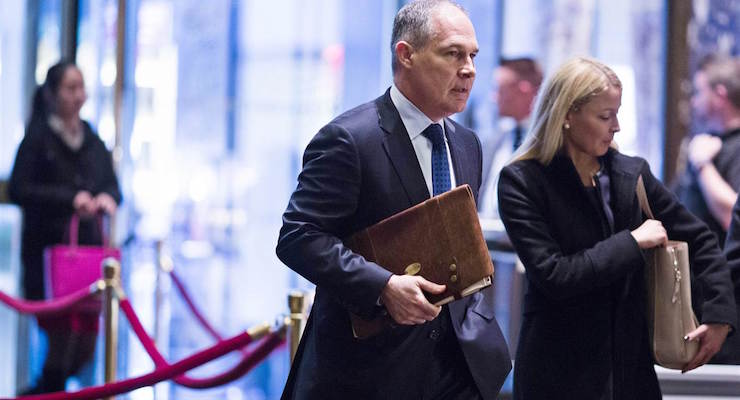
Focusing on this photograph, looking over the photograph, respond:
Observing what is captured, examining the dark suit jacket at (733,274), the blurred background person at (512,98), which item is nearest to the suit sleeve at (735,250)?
the dark suit jacket at (733,274)

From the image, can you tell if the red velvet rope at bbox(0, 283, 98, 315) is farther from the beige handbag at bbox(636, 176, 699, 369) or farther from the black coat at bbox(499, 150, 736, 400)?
the beige handbag at bbox(636, 176, 699, 369)

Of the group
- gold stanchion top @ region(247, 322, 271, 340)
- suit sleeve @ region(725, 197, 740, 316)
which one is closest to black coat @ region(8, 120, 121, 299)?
gold stanchion top @ region(247, 322, 271, 340)

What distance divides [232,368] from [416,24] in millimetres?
2299

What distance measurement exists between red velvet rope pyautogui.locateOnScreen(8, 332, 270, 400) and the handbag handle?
2.92 meters

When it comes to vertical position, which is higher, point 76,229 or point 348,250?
point 348,250

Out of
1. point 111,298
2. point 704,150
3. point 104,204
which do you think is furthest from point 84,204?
point 704,150

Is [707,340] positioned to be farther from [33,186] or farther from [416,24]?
[33,186]

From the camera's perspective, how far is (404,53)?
323 cm

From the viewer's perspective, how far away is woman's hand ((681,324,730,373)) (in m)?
3.55

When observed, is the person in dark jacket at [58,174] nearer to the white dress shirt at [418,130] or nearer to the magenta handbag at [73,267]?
the magenta handbag at [73,267]

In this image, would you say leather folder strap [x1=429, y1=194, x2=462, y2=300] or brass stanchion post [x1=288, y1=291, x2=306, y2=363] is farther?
brass stanchion post [x1=288, y1=291, x2=306, y2=363]

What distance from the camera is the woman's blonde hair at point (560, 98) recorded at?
3553 mm

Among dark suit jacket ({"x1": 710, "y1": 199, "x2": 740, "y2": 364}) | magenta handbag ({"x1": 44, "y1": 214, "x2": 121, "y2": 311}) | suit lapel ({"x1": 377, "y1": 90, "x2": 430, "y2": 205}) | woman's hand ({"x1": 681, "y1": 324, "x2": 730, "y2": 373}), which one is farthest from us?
magenta handbag ({"x1": 44, "y1": 214, "x2": 121, "y2": 311})

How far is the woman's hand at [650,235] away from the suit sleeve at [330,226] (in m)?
0.87
